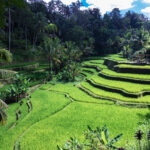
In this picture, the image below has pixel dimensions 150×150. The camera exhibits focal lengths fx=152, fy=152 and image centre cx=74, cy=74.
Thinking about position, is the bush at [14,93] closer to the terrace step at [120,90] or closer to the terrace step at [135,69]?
the terrace step at [120,90]

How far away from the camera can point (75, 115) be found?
9648mm

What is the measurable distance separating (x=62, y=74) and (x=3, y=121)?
15.5 meters

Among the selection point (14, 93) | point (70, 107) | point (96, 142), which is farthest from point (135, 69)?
point (96, 142)

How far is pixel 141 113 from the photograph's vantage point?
29.4 feet

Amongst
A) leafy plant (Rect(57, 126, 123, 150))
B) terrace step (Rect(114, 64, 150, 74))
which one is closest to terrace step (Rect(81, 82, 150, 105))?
terrace step (Rect(114, 64, 150, 74))

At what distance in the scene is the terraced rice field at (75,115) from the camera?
730 cm

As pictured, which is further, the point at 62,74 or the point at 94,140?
the point at 62,74

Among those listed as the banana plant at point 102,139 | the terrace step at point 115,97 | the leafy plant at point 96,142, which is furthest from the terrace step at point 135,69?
the leafy plant at point 96,142

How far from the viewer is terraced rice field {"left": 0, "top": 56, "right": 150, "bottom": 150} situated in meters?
7.30

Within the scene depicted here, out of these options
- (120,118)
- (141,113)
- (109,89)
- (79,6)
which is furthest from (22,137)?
(79,6)

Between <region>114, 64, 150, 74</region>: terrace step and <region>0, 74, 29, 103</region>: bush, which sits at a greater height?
<region>114, 64, 150, 74</region>: terrace step

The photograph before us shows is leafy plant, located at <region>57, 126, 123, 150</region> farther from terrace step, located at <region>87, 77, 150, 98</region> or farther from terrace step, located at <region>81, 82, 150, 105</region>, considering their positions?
terrace step, located at <region>87, 77, 150, 98</region>

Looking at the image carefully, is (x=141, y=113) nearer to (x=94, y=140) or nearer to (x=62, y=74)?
(x=94, y=140)

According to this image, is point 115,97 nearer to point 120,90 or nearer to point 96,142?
point 120,90
